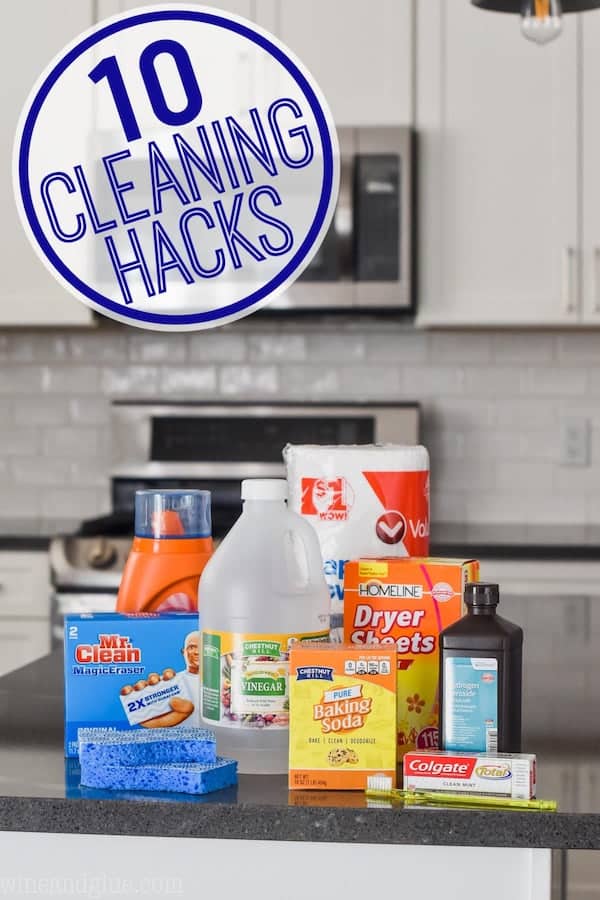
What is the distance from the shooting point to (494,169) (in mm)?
3371

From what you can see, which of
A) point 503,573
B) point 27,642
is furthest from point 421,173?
point 27,642

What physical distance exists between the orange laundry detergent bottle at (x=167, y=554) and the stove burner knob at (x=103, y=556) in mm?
1919

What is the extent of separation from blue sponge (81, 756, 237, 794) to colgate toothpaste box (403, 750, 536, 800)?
6.1 inches

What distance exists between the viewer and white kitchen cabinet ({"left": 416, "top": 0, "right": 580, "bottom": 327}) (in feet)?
11.0

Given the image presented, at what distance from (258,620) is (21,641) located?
7.48ft

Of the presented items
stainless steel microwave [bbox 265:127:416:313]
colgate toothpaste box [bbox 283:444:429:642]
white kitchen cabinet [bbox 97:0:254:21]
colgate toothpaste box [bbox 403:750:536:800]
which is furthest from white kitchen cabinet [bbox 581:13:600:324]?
colgate toothpaste box [bbox 403:750:536:800]

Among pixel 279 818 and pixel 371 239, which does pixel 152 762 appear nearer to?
pixel 279 818

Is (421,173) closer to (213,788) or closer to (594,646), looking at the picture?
(594,646)

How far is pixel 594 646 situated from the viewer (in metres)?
1.72

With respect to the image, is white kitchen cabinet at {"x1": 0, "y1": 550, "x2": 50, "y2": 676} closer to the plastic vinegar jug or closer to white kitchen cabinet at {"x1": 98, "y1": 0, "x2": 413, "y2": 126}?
white kitchen cabinet at {"x1": 98, "y1": 0, "x2": 413, "y2": 126}

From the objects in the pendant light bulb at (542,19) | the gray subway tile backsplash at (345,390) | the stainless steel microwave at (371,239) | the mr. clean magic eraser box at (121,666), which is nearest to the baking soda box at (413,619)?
the mr. clean magic eraser box at (121,666)

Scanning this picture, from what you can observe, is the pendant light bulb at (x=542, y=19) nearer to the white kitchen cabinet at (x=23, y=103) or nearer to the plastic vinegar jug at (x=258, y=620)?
the plastic vinegar jug at (x=258, y=620)

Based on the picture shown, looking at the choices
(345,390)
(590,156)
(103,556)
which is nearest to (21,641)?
(103,556)

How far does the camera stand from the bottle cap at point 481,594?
38.4 inches
